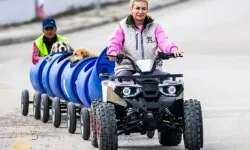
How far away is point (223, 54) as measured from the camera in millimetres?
31656

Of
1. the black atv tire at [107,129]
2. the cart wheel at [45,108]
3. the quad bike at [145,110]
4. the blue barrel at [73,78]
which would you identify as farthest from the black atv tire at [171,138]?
the cart wheel at [45,108]

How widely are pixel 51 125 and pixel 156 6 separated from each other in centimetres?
3070

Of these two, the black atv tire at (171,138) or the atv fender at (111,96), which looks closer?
the atv fender at (111,96)

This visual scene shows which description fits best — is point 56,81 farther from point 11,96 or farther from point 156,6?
point 156,6

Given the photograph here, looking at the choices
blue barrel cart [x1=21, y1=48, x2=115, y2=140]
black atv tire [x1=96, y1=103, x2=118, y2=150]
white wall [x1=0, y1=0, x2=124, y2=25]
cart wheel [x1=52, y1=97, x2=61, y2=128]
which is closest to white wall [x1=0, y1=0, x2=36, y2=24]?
white wall [x1=0, y1=0, x2=124, y2=25]

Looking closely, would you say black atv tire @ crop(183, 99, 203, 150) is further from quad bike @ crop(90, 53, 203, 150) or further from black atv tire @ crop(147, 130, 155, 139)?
black atv tire @ crop(147, 130, 155, 139)

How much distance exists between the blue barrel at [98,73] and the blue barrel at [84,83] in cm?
24

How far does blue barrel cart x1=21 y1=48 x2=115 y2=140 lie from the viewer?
1323 cm

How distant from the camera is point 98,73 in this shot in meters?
13.3

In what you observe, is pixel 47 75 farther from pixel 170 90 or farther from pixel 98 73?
pixel 170 90

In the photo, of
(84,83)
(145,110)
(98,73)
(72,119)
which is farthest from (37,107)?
(145,110)

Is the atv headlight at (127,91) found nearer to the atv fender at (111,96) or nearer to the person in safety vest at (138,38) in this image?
the atv fender at (111,96)

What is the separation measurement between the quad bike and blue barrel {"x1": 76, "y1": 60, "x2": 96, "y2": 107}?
6.10ft

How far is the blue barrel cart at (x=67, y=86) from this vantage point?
521 inches
